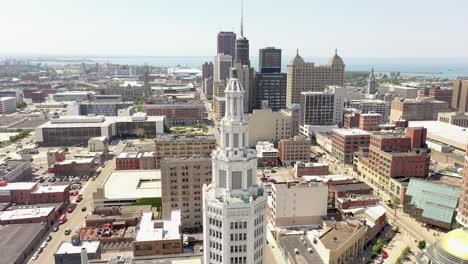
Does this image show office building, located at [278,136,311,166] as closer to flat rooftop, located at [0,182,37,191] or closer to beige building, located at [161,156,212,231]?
beige building, located at [161,156,212,231]

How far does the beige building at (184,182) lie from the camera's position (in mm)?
106500

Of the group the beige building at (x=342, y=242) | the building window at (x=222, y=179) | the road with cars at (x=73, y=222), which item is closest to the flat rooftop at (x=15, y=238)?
the road with cars at (x=73, y=222)

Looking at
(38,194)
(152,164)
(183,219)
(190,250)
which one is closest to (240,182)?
(190,250)

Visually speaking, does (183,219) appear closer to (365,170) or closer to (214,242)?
(214,242)

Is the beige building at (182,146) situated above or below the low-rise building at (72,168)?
above

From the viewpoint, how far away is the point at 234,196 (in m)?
47.3

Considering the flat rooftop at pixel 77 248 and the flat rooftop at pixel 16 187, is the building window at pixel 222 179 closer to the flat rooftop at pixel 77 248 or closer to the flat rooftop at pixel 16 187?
the flat rooftop at pixel 77 248

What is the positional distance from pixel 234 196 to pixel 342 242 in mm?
51718

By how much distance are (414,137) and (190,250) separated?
108021 millimetres

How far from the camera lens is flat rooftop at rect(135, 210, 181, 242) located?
85062mm

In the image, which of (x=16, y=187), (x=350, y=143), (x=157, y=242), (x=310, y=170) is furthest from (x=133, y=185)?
(x=350, y=143)

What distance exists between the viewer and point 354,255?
306 ft

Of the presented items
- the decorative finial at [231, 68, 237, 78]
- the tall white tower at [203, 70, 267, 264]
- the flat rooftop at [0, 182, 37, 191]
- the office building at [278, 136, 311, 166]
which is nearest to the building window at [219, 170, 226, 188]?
the tall white tower at [203, 70, 267, 264]

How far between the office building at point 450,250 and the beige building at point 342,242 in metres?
21.1
